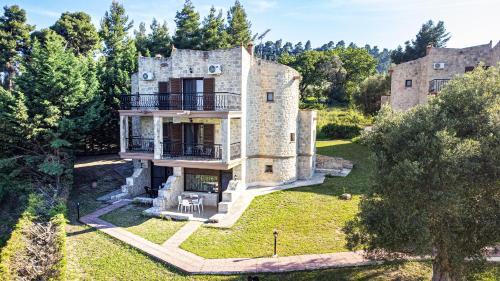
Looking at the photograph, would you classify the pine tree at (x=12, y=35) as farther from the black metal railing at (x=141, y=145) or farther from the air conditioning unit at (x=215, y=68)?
the air conditioning unit at (x=215, y=68)

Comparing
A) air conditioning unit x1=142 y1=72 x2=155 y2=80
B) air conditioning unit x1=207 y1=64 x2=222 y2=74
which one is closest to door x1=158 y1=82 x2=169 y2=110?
air conditioning unit x1=142 y1=72 x2=155 y2=80

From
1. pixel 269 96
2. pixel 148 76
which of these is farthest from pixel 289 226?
pixel 148 76

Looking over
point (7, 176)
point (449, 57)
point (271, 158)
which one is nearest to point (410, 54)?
point (449, 57)

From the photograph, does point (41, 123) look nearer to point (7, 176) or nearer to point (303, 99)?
point (7, 176)

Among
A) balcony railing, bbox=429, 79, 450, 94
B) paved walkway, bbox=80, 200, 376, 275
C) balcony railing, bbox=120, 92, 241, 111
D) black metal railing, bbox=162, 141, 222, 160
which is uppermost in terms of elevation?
balcony railing, bbox=429, 79, 450, 94

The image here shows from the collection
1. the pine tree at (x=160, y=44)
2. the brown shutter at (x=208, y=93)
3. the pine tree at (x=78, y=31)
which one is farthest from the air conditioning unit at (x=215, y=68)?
the pine tree at (x=78, y=31)

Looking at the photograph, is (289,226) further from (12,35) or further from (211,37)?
(12,35)

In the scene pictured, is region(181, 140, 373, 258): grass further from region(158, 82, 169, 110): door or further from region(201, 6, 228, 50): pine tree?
region(201, 6, 228, 50): pine tree
